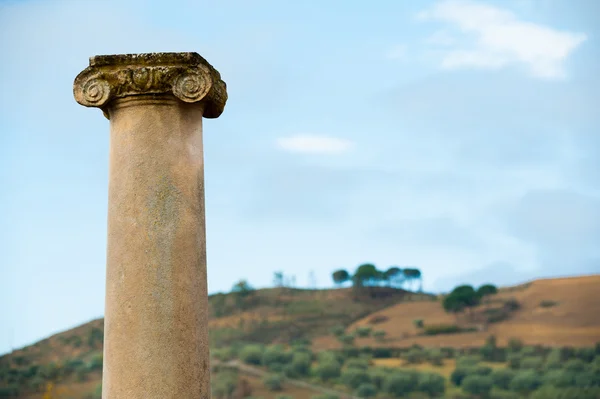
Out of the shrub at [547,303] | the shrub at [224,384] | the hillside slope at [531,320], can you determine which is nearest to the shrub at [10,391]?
the shrub at [224,384]

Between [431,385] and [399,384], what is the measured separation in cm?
192

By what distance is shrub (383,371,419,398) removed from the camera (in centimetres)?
4516

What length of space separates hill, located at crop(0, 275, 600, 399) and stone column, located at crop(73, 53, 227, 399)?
44.0 metres

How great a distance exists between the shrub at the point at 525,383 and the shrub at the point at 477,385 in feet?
5.04

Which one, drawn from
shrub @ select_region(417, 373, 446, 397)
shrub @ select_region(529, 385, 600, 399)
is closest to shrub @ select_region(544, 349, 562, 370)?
shrub @ select_region(529, 385, 600, 399)

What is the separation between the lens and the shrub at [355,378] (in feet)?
154

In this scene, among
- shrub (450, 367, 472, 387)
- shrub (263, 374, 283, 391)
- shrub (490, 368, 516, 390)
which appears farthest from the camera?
shrub (263, 374, 283, 391)

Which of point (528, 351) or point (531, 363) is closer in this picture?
point (531, 363)

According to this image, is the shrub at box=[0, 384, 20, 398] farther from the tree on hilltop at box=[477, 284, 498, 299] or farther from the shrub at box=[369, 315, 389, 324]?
the tree on hilltop at box=[477, 284, 498, 299]

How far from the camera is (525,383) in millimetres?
44406

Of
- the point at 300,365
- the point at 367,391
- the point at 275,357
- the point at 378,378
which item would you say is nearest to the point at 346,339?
the point at 275,357

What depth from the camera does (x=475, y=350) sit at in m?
53.9

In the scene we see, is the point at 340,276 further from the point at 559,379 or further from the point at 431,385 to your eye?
the point at 559,379

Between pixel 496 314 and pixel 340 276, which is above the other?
pixel 340 276
